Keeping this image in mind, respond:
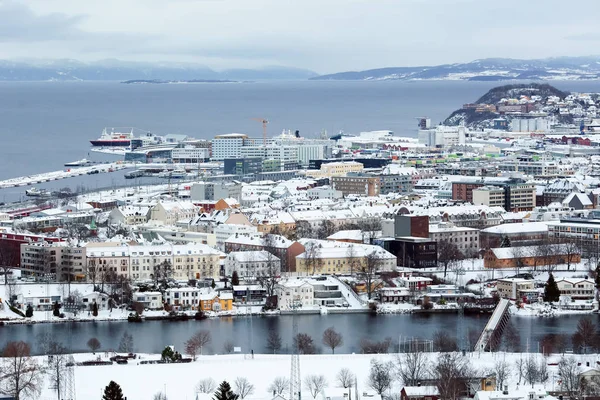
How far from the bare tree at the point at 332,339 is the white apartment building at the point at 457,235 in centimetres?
652

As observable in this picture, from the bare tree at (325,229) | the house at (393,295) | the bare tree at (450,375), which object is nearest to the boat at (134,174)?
the bare tree at (325,229)

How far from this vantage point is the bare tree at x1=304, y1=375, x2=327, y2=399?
11972 mm

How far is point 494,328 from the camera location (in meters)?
15.4

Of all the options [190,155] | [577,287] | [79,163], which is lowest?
[79,163]

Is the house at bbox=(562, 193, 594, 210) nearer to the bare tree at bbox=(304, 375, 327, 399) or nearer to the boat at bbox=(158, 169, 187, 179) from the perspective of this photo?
the boat at bbox=(158, 169, 187, 179)

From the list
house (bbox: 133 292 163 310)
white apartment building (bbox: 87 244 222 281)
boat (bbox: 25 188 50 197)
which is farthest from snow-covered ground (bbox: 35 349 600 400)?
boat (bbox: 25 188 50 197)

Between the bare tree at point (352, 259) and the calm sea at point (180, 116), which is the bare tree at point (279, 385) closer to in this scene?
the bare tree at point (352, 259)

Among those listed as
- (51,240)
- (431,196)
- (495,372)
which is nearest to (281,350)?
(495,372)

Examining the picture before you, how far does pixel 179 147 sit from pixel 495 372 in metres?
29.9

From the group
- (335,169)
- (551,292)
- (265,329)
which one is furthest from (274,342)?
(335,169)

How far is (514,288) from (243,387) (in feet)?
21.6

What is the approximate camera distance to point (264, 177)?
34000 mm

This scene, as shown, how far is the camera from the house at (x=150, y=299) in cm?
1734

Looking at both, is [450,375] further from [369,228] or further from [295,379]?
[369,228]
